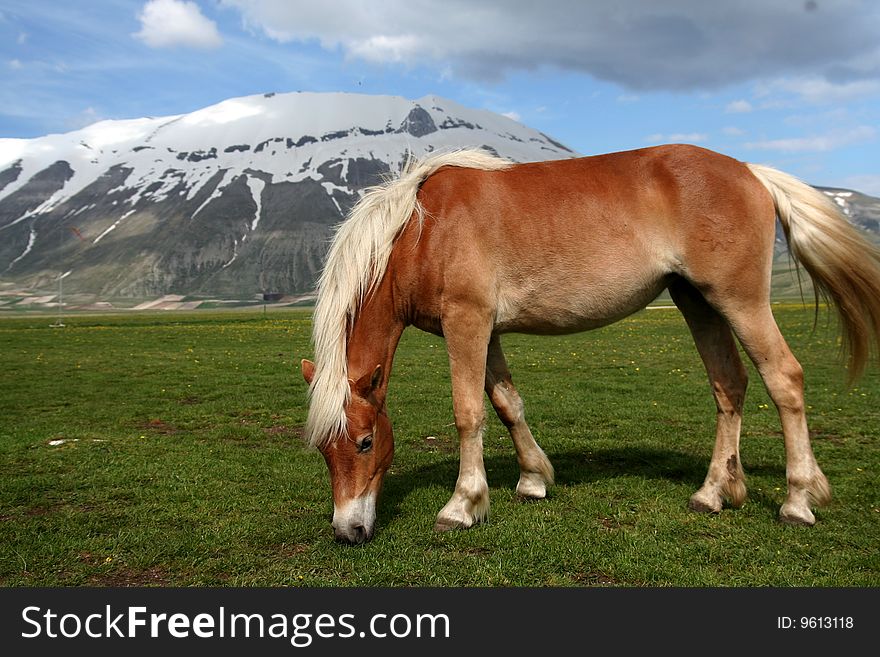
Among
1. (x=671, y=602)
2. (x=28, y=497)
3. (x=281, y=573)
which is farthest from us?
(x=28, y=497)

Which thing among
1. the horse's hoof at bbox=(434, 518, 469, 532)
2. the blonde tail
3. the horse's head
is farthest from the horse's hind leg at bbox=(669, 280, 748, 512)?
the horse's head

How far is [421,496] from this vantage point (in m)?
6.74

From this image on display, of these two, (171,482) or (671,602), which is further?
(171,482)

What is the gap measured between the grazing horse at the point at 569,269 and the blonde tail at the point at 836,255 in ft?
0.04

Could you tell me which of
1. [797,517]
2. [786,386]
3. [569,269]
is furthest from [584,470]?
[569,269]

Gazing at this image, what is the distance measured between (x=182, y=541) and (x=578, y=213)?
4411 millimetres

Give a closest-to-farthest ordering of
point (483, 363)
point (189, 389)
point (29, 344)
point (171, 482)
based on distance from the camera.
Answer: point (483, 363), point (171, 482), point (189, 389), point (29, 344)

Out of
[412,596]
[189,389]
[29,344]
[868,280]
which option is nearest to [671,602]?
[412,596]

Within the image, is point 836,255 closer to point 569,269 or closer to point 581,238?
point 581,238

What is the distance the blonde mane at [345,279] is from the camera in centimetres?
546

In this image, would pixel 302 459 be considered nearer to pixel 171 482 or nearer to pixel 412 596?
pixel 171 482

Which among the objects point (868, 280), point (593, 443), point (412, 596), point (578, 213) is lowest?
point (593, 443)

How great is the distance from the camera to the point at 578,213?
6.07 m

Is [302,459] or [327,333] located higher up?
[327,333]
